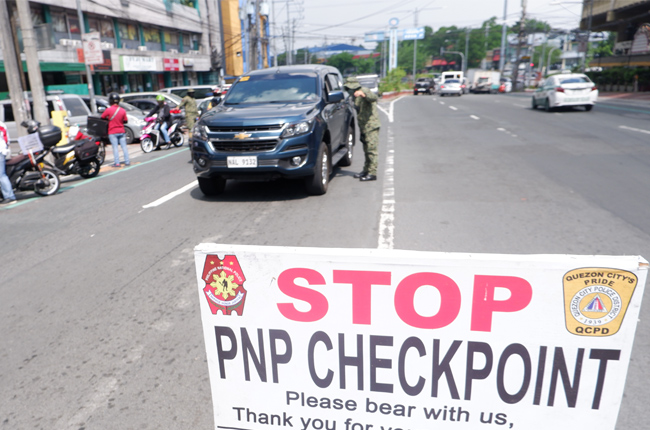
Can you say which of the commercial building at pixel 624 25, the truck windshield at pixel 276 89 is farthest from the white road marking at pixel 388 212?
the commercial building at pixel 624 25

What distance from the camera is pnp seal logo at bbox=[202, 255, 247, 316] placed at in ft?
6.73

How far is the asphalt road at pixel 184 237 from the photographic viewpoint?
3.23m

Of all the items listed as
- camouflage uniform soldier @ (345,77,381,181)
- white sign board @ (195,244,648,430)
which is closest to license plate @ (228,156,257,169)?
camouflage uniform soldier @ (345,77,381,181)

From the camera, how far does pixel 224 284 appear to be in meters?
2.08

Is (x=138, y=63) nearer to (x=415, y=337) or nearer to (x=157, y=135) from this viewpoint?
(x=157, y=135)

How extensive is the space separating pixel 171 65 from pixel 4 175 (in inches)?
1362

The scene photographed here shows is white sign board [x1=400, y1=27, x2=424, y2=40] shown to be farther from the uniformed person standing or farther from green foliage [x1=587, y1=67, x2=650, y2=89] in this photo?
the uniformed person standing

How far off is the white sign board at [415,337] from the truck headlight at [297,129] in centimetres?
580

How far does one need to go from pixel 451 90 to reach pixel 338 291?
49.0m

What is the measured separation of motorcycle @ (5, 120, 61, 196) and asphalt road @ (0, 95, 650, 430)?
378 mm

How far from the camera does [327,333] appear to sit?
205 cm

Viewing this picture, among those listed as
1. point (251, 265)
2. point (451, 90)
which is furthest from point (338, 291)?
point (451, 90)

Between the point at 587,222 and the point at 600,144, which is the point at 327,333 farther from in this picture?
the point at 600,144

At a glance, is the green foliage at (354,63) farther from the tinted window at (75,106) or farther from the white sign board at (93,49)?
the tinted window at (75,106)
